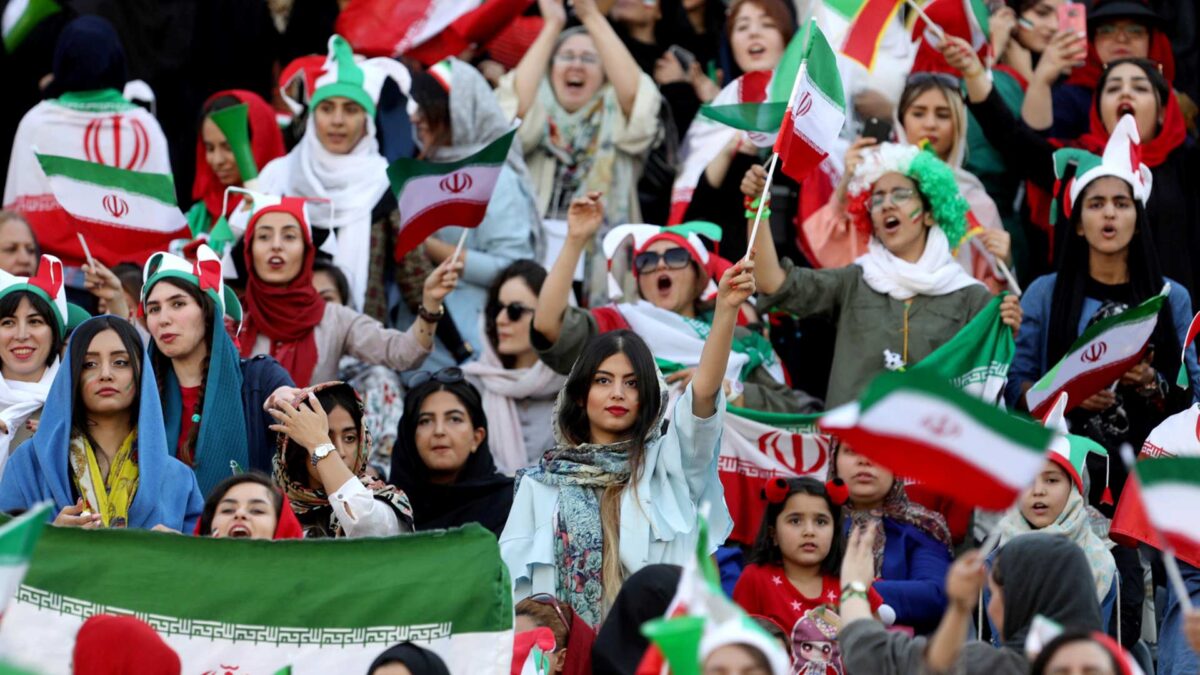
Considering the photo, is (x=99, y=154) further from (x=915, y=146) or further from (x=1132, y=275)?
(x=1132, y=275)

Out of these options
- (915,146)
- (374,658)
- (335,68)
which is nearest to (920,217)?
(915,146)

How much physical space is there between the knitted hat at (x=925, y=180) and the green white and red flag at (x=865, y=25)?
799 millimetres

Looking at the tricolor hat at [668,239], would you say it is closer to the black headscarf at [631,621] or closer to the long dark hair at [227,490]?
the long dark hair at [227,490]

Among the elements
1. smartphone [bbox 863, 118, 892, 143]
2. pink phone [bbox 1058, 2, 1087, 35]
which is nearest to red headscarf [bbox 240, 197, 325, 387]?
smartphone [bbox 863, 118, 892, 143]

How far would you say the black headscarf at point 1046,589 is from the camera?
6723 millimetres

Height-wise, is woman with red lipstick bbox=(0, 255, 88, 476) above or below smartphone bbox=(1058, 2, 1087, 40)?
below

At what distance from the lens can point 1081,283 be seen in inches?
402

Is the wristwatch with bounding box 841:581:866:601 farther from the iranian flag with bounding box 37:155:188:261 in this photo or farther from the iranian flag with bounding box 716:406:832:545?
the iranian flag with bounding box 37:155:188:261

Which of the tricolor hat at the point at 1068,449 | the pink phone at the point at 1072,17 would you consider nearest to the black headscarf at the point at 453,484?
the tricolor hat at the point at 1068,449

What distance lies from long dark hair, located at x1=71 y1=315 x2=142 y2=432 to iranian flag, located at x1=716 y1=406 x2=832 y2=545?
8.83 ft

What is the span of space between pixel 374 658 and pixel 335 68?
16.2 feet

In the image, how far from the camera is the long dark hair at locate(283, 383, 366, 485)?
880 cm

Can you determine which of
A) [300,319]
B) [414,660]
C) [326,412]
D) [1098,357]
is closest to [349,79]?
[300,319]

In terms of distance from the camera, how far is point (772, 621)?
8227mm
